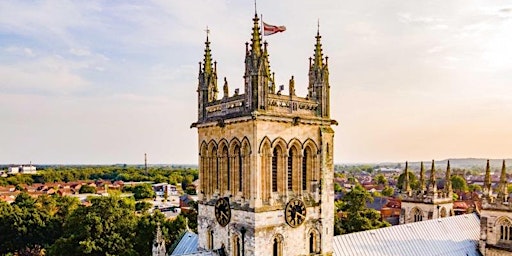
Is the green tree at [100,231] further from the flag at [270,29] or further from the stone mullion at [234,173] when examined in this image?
the flag at [270,29]

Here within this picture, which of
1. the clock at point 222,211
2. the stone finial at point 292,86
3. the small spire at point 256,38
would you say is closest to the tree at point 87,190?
the clock at point 222,211

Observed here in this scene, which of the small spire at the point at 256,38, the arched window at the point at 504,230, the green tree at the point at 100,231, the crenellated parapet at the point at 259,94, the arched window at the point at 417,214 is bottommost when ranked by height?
the green tree at the point at 100,231

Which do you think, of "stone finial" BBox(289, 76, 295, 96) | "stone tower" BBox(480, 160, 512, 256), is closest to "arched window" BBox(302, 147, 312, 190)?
"stone finial" BBox(289, 76, 295, 96)

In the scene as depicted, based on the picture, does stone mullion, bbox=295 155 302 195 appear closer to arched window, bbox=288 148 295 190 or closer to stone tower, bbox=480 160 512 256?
arched window, bbox=288 148 295 190

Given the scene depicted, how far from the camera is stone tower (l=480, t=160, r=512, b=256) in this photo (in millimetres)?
38500

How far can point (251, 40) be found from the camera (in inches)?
989

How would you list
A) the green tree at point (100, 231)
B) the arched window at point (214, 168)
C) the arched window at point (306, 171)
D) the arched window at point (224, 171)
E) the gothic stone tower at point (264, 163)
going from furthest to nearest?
the green tree at point (100, 231)
the arched window at point (214, 168)
the arched window at point (224, 171)
the arched window at point (306, 171)
the gothic stone tower at point (264, 163)

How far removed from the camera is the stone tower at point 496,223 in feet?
126

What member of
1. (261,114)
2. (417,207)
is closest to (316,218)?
(261,114)

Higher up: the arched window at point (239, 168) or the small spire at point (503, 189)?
the arched window at point (239, 168)

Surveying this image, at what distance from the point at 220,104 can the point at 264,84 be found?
12.7 ft

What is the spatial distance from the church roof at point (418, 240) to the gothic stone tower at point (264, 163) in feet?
19.1

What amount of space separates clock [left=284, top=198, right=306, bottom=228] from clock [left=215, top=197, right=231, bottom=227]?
3541mm

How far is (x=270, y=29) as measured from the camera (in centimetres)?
2667
